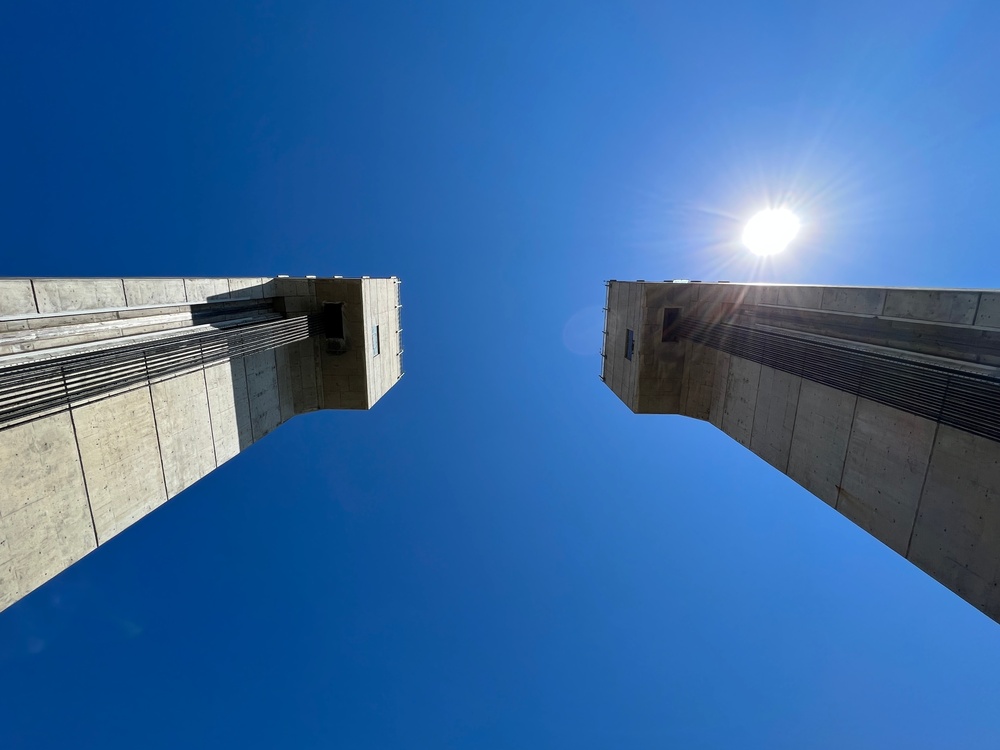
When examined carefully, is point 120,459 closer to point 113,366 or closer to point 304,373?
point 113,366

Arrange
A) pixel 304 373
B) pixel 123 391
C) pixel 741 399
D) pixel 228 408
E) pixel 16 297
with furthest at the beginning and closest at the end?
pixel 304 373 < pixel 741 399 < pixel 228 408 < pixel 123 391 < pixel 16 297

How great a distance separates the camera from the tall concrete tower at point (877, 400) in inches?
281

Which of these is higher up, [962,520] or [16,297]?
[16,297]

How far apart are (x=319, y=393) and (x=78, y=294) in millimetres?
8180

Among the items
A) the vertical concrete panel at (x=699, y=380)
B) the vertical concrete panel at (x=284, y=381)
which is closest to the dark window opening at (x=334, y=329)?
the vertical concrete panel at (x=284, y=381)

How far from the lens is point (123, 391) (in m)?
8.30

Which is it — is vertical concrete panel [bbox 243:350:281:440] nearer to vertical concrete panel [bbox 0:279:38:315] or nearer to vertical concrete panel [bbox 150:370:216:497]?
vertical concrete panel [bbox 150:370:216:497]

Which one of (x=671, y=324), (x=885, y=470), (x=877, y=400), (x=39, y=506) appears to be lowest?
(x=885, y=470)

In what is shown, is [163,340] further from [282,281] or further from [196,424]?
[282,281]

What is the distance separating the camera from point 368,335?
621 inches

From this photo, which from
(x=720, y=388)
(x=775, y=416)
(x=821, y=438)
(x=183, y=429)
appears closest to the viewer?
(x=183, y=429)

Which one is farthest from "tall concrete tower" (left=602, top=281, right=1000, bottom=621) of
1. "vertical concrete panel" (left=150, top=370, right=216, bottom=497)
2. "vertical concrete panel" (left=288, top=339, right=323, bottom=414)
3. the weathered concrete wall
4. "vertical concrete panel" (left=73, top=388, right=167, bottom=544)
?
"vertical concrete panel" (left=73, top=388, right=167, bottom=544)

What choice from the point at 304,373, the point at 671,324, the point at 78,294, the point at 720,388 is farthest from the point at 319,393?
the point at 720,388

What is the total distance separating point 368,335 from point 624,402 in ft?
37.3
